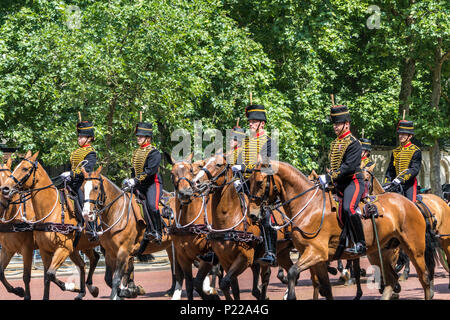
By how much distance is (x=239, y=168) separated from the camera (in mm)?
11539

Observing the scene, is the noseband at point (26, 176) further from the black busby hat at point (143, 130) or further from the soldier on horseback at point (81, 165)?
the black busby hat at point (143, 130)

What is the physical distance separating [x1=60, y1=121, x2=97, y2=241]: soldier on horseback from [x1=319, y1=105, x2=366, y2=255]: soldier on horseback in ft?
14.7

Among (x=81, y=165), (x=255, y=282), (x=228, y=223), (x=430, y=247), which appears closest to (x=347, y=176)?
(x=228, y=223)

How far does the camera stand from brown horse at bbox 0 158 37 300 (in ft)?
42.3

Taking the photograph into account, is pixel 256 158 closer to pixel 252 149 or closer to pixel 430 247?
pixel 252 149

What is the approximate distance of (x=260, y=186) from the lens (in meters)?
10.5

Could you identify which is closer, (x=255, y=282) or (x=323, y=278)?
(x=323, y=278)

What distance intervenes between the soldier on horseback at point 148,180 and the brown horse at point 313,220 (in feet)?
9.90

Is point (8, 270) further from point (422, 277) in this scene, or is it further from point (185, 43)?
point (422, 277)

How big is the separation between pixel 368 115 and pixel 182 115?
11.9m

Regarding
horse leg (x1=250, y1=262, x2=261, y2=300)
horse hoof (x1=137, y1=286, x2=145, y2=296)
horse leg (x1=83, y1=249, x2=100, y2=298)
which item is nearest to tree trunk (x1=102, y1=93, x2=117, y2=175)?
horse leg (x1=83, y1=249, x2=100, y2=298)

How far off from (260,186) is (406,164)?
4297 millimetres

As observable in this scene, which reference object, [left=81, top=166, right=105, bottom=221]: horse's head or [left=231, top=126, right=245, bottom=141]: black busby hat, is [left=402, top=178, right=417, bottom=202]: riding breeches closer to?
[left=231, top=126, right=245, bottom=141]: black busby hat

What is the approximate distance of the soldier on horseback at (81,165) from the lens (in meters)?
13.1
